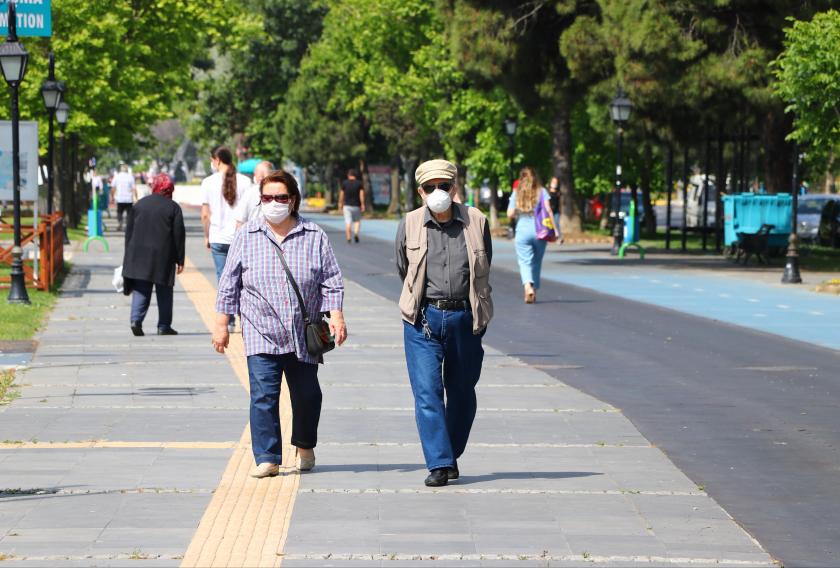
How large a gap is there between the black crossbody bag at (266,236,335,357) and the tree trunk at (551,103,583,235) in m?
36.6

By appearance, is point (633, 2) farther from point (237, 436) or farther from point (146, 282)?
point (237, 436)

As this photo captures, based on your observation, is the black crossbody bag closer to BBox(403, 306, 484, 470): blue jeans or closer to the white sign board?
BBox(403, 306, 484, 470): blue jeans

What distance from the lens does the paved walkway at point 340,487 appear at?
699 cm

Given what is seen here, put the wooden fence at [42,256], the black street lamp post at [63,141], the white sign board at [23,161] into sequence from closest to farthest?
the white sign board at [23,161]
the wooden fence at [42,256]
the black street lamp post at [63,141]

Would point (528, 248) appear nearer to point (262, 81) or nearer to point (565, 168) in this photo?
point (565, 168)

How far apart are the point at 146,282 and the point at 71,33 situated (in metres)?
28.4

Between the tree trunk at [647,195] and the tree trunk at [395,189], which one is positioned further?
the tree trunk at [395,189]

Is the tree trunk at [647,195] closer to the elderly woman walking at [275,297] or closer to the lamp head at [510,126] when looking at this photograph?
the lamp head at [510,126]

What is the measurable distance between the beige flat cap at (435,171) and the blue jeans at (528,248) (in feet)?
45.9

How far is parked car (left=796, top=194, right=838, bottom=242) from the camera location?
49.2 m

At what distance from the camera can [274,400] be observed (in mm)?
8742

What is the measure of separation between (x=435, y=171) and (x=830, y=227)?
4300cm

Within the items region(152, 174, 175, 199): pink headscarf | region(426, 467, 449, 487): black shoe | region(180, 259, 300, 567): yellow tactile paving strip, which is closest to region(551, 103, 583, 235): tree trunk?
region(152, 174, 175, 199): pink headscarf

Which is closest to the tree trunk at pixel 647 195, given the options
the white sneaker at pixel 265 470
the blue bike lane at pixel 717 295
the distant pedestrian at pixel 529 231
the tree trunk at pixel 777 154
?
the tree trunk at pixel 777 154
